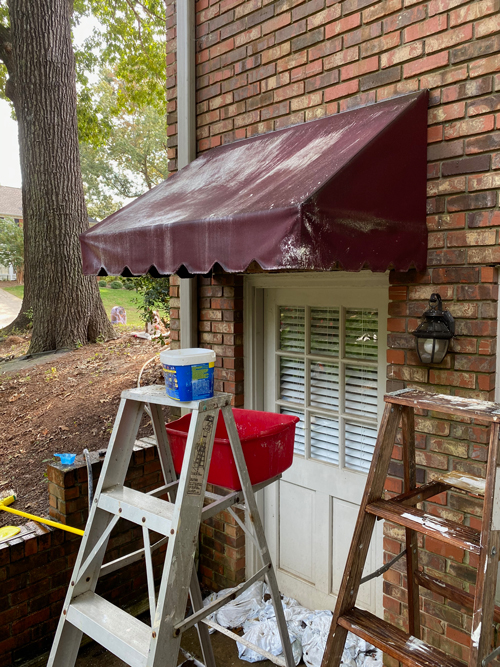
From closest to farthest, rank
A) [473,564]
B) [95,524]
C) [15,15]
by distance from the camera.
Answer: [95,524], [473,564], [15,15]

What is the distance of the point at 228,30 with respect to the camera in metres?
3.36

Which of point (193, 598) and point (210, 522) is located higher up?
point (193, 598)

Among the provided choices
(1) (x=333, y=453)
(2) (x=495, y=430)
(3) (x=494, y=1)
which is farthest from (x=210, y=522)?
(3) (x=494, y=1)

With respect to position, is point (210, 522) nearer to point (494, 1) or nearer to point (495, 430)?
point (495, 430)

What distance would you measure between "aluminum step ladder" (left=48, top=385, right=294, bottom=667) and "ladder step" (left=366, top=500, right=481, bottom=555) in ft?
1.94

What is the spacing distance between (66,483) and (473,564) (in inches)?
90.0

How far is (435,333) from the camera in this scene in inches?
92.8

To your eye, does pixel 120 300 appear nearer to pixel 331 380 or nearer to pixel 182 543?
pixel 331 380

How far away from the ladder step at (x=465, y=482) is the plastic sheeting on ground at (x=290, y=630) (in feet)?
5.12

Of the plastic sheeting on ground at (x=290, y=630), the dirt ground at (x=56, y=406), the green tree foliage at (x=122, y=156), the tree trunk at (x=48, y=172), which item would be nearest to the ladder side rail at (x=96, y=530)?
the plastic sheeting on ground at (x=290, y=630)

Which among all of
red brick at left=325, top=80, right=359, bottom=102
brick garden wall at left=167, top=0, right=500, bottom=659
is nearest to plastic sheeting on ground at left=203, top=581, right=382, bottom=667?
brick garden wall at left=167, top=0, right=500, bottom=659

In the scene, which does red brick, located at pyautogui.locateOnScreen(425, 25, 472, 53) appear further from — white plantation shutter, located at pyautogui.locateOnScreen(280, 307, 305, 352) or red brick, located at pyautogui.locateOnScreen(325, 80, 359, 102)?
white plantation shutter, located at pyautogui.locateOnScreen(280, 307, 305, 352)

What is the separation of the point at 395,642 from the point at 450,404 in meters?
0.78

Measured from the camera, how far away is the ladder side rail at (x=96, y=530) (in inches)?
79.5
